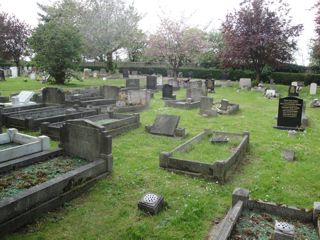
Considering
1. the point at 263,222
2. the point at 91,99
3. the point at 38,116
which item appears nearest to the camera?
the point at 263,222

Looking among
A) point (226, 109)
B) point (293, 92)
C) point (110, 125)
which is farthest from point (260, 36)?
point (110, 125)

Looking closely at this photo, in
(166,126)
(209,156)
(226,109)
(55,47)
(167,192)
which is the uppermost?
→ (55,47)

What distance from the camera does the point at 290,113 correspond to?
44.2 feet

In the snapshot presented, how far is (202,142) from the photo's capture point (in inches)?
415

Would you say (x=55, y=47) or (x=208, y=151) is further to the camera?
(x=55, y=47)

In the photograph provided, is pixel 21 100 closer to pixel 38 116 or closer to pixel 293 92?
pixel 38 116

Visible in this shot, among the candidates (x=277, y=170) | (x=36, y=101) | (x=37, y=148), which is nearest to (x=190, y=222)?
(x=277, y=170)

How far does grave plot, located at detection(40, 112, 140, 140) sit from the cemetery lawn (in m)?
0.44

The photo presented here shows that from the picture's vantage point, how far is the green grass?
8.86 metres

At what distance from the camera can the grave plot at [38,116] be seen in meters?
12.4

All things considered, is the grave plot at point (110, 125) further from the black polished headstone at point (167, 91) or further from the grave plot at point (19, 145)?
the black polished headstone at point (167, 91)

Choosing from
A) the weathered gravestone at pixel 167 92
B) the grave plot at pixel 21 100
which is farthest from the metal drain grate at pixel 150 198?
the weathered gravestone at pixel 167 92

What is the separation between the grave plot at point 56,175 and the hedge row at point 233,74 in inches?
1224

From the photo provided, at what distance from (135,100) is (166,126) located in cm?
673
